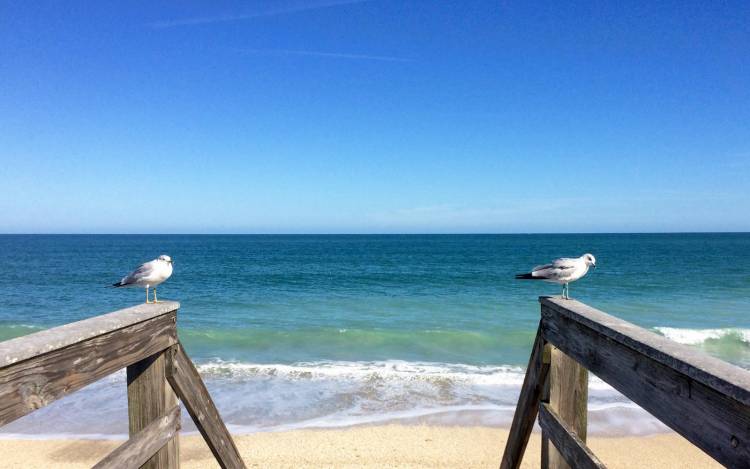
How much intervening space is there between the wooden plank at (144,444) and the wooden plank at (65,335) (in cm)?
52

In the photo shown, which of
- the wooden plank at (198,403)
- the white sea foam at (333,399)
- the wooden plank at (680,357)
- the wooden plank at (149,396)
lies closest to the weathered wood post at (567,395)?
the wooden plank at (680,357)

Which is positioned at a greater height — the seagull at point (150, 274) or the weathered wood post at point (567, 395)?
the seagull at point (150, 274)

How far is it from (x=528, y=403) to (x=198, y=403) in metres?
1.87

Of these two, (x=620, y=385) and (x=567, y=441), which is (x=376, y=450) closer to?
(x=567, y=441)

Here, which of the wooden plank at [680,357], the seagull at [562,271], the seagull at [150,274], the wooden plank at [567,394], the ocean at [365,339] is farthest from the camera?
the ocean at [365,339]

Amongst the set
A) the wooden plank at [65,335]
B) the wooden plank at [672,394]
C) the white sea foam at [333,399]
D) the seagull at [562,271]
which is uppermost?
the seagull at [562,271]

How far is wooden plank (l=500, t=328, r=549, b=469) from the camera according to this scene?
2.64 m

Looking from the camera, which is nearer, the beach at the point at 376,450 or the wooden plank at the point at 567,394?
the wooden plank at the point at 567,394

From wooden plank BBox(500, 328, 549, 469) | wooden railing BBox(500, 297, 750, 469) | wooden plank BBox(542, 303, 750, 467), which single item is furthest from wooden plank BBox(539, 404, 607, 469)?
wooden plank BBox(542, 303, 750, 467)

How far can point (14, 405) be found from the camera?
4.87ft

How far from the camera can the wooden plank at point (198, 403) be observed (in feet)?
8.46

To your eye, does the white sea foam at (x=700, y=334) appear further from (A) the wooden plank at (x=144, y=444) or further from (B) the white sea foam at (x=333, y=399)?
(A) the wooden plank at (x=144, y=444)

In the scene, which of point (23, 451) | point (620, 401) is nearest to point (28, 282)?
point (23, 451)

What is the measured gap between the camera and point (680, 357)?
1.31 m
